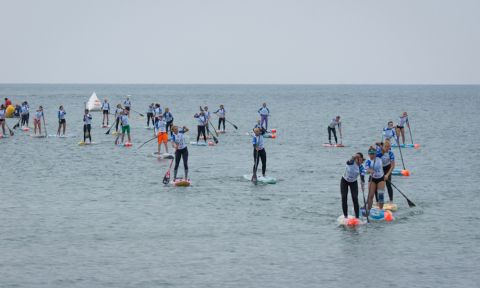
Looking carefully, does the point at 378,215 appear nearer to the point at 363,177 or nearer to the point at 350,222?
the point at 350,222

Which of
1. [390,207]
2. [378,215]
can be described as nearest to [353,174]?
[378,215]

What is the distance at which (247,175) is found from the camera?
3372 cm

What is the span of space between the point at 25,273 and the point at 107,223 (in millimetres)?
5822

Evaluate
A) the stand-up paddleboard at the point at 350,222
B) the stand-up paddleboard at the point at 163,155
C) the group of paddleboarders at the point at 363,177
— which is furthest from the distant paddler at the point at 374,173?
the stand-up paddleboard at the point at 163,155

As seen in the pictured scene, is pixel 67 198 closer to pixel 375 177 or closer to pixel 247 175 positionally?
pixel 247 175

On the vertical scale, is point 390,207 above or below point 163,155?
below

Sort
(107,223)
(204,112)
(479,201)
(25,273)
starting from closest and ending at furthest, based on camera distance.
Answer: (25,273) < (107,223) < (479,201) < (204,112)

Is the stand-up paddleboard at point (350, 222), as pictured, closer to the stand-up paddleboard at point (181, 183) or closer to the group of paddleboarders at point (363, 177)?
the group of paddleboarders at point (363, 177)

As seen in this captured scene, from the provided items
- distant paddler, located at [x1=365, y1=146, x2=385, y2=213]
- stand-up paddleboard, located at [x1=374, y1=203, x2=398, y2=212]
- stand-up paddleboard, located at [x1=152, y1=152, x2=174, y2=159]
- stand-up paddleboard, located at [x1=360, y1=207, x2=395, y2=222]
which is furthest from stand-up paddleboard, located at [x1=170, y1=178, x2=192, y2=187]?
distant paddler, located at [x1=365, y1=146, x2=385, y2=213]

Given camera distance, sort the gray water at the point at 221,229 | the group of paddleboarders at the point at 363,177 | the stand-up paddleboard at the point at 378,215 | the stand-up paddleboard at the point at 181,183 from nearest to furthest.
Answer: the gray water at the point at 221,229
the group of paddleboarders at the point at 363,177
the stand-up paddleboard at the point at 378,215
the stand-up paddleboard at the point at 181,183

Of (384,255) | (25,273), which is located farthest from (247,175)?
(25,273)

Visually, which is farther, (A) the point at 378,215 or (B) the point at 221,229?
(A) the point at 378,215

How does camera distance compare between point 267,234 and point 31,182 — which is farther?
point 31,182

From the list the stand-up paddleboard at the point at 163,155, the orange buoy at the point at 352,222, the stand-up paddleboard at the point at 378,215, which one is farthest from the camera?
the stand-up paddleboard at the point at 163,155
